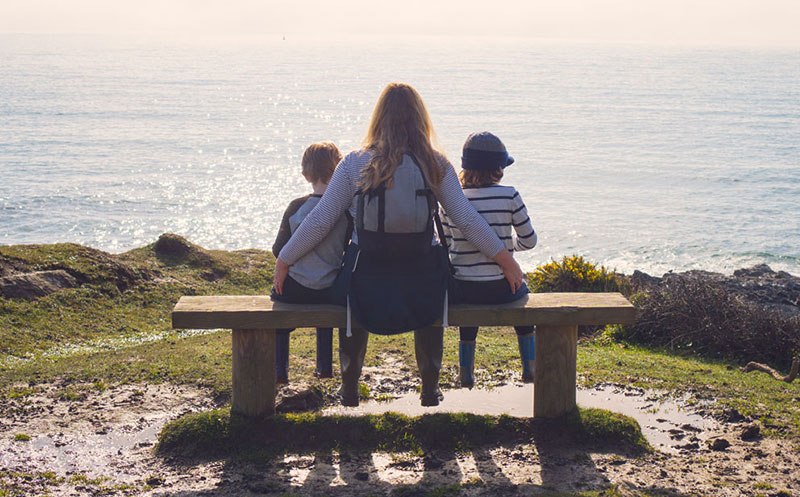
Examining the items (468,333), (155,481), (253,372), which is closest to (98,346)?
(253,372)

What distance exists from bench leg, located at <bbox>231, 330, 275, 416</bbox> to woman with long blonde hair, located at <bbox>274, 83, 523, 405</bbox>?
28.7 inches

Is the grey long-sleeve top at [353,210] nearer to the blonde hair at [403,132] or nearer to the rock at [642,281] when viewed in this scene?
the blonde hair at [403,132]

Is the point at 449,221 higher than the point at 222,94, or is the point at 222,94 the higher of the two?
the point at 222,94

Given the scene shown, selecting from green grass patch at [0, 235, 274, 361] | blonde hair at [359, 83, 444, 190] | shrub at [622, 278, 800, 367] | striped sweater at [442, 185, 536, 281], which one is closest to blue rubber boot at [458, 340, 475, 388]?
striped sweater at [442, 185, 536, 281]

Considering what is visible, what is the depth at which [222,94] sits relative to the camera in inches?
4343

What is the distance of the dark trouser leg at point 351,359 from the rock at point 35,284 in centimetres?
792

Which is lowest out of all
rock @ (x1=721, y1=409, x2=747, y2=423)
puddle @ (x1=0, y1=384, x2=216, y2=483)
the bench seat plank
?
puddle @ (x1=0, y1=384, x2=216, y2=483)

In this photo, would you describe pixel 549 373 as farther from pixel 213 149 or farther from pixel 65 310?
pixel 213 149

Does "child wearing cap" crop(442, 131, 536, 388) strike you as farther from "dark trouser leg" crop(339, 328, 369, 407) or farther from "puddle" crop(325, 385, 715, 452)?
"puddle" crop(325, 385, 715, 452)

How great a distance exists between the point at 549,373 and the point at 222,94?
106847 mm

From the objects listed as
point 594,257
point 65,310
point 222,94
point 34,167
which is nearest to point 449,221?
point 65,310

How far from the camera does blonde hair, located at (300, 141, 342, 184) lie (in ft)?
23.4

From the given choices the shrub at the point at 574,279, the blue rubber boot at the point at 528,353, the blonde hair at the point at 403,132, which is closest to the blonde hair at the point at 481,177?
the blonde hair at the point at 403,132

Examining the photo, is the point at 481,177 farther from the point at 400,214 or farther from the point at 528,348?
the point at 528,348
